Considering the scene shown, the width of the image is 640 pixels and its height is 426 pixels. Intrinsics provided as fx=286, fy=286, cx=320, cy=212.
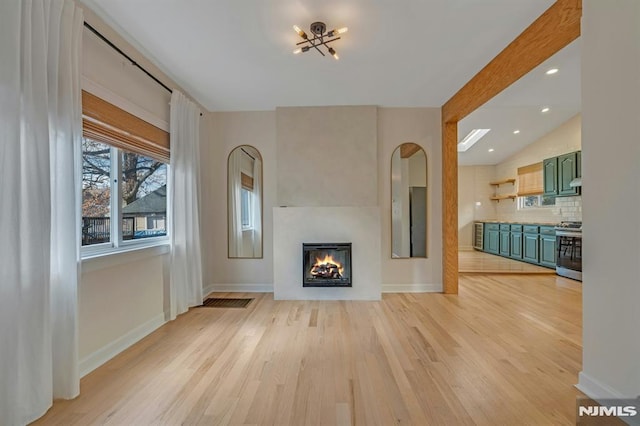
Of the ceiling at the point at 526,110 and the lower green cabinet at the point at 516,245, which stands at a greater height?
the ceiling at the point at 526,110

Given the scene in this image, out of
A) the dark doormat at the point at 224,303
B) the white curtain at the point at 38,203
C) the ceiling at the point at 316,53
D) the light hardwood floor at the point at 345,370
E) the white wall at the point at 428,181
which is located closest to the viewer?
the white curtain at the point at 38,203

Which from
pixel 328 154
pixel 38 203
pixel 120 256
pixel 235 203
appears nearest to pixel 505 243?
pixel 328 154

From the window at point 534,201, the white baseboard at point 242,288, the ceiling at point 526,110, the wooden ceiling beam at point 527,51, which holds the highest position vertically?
the ceiling at point 526,110

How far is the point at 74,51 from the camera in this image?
1.87 meters

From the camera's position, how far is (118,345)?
2408mm

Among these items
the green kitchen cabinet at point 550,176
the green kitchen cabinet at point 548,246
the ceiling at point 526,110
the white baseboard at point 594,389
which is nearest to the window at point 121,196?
the white baseboard at point 594,389

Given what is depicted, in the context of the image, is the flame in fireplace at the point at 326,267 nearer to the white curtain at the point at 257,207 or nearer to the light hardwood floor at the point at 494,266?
the white curtain at the point at 257,207

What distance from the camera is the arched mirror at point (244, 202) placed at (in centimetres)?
433

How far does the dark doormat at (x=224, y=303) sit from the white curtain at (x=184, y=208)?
0.16 metres

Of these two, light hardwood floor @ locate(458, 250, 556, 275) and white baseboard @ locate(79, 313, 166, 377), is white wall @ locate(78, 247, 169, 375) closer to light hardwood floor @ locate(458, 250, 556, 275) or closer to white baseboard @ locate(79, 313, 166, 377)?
white baseboard @ locate(79, 313, 166, 377)

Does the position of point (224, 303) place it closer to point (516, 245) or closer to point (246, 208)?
point (246, 208)

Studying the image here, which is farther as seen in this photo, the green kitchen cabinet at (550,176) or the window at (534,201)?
the window at (534,201)

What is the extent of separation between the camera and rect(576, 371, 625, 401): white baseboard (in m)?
1.66

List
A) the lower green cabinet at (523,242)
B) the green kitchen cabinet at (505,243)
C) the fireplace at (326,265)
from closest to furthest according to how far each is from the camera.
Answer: the fireplace at (326,265)
the lower green cabinet at (523,242)
the green kitchen cabinet at (505,243)
